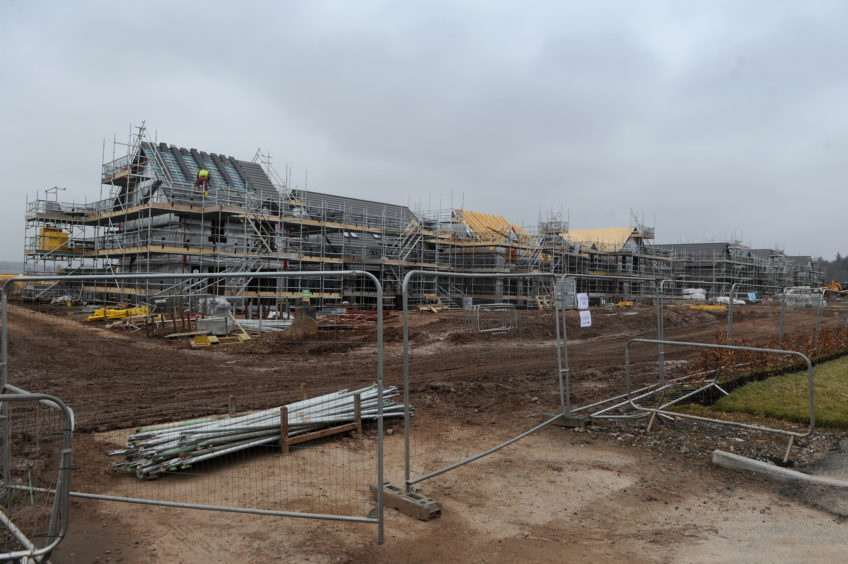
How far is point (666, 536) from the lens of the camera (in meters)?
5.05

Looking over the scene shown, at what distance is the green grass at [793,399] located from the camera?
8.66 meters

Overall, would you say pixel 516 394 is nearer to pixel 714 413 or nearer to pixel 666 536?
pixel 714 413

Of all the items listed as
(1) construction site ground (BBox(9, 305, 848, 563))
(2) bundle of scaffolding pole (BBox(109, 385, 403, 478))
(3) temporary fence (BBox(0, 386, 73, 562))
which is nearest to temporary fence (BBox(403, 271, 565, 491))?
(1) construction site ground (BBox(9, 305, 848, 563))

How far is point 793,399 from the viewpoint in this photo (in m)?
9.36

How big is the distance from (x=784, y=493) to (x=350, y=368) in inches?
411

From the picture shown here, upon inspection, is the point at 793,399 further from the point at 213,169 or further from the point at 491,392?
the point at 213,169

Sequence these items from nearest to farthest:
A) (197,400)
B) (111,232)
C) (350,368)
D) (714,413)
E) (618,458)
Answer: (618,458) < (714,413) < (197,400) < (350,368) < (111,232)

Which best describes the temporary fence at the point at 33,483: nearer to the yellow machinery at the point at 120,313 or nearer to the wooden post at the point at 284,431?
the wooden post at the point at 284,431

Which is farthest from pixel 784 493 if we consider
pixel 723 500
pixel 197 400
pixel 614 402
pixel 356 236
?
pixel 356 236

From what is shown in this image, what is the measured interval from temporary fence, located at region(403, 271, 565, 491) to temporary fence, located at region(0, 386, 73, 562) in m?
2.98

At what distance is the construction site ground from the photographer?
4789 millimetres

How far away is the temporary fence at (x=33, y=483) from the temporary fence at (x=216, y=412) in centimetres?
37

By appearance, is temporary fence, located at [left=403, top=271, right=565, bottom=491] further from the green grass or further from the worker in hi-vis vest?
the worker in hi-vis vest

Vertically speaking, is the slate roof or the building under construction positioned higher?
the slate roof
